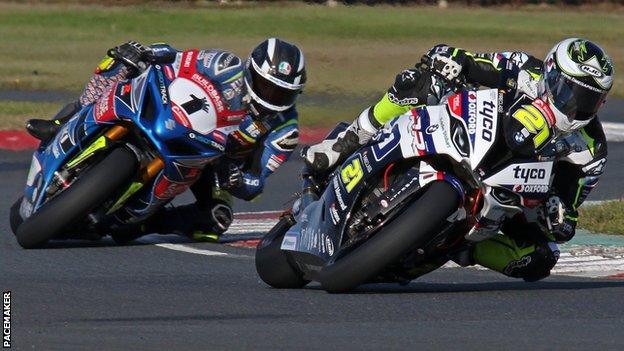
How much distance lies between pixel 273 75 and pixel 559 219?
236 cm

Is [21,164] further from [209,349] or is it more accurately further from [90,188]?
[209,349]

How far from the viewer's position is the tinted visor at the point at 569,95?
317 inches

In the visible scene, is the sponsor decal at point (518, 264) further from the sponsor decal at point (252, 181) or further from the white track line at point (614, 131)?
the white track line at point (614, 131)

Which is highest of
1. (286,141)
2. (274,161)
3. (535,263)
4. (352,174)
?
(352,174)

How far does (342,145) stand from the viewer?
882 centimetres

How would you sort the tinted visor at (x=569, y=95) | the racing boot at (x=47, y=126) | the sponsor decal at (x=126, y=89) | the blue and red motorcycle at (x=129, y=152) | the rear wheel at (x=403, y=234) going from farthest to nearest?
the racing boot at (x=47, y=126), the sponsor decal at (x=126, y=89), the blue and red motorcycle at (x=129, y=152), the tinted visor at (x=569, y=95), the rear wheel at (x=403, y=234)

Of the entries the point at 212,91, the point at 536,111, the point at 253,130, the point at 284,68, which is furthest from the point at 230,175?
the point at 536,111

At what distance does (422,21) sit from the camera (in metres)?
28.9

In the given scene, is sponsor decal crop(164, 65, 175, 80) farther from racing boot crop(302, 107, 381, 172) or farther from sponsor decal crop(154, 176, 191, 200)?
racing boot crop(302, 107, 381, 172)

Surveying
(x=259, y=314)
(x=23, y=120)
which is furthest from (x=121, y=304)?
(x=23, y=120)

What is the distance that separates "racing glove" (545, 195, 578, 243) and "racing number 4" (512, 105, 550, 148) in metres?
0.63

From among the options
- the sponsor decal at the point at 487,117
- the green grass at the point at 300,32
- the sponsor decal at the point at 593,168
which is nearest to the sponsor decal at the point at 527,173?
the sponsor decal at the point at 487,117

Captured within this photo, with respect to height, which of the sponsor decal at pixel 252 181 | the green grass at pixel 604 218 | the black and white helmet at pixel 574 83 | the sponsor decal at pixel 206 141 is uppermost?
the black and white helmet at pixel 574 83

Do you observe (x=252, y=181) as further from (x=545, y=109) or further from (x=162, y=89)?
(x=545, y=109)
